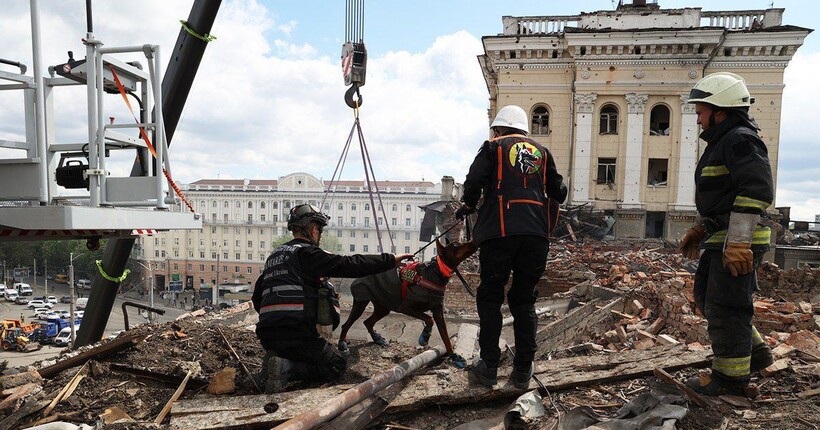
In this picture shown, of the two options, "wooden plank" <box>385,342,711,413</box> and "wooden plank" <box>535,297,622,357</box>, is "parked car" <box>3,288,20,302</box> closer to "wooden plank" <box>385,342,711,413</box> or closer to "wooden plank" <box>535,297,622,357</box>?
"wooden plank" <box>535,297,622,357</box>

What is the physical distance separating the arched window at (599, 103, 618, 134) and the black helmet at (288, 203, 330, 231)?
2286cm

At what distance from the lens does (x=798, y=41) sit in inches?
854

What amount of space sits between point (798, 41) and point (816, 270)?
49.9ft

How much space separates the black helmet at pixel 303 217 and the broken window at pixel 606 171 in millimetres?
22506

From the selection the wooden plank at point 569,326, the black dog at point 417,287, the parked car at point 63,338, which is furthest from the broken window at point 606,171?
the parked car at point 63,338

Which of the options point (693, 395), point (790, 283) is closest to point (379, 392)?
point (693, 395)

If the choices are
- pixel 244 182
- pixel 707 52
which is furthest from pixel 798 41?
pixel 244 182

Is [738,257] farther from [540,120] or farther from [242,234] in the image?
[242,234]

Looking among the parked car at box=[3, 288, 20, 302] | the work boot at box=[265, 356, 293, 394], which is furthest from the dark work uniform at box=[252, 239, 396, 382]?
the parked car at box=[3, 288, 20, 302]

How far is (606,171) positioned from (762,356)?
22.3m

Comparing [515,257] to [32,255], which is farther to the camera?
[32,255]

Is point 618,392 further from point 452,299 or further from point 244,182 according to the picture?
point 244,182

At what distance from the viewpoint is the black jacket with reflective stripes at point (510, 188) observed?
3297 millimetres

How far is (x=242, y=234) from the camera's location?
2493 inches
